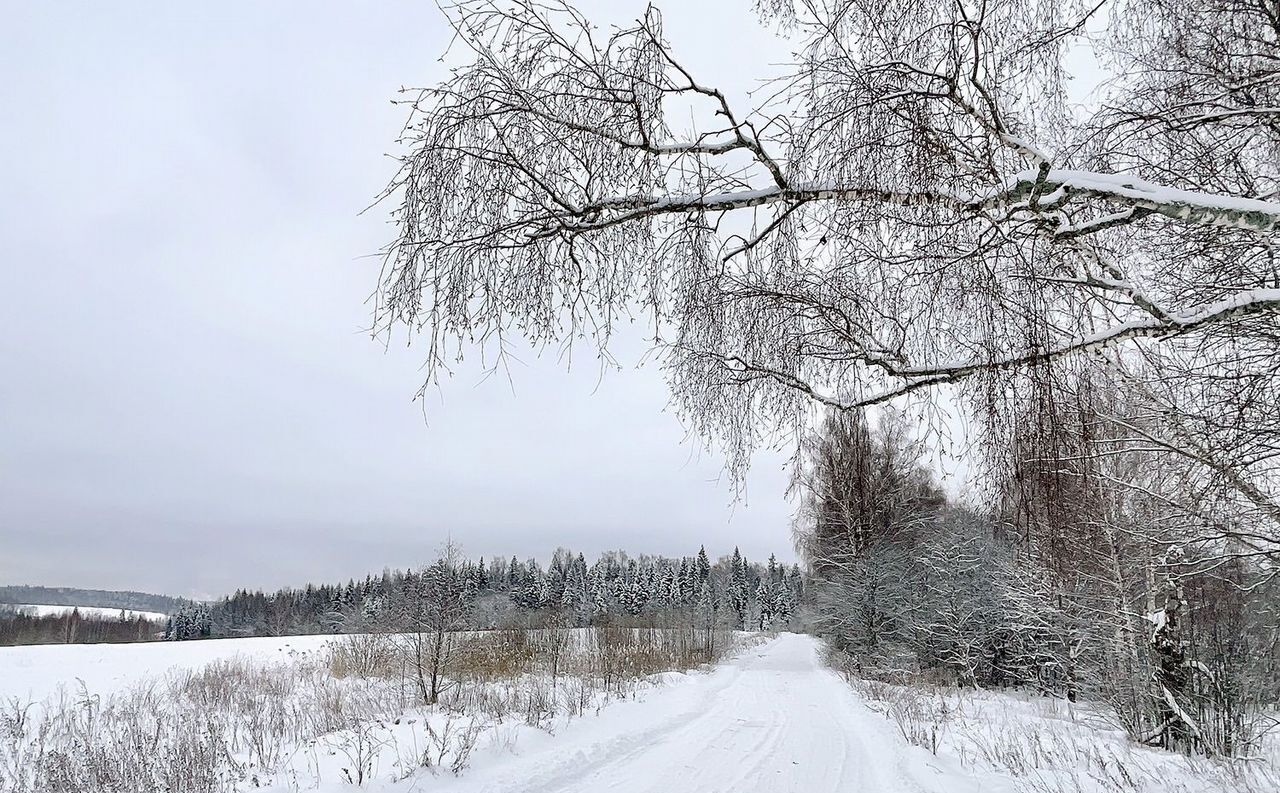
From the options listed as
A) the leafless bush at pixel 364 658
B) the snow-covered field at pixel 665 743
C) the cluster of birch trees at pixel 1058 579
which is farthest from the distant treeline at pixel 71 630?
the cluster of birch trees at pixel 1058 579

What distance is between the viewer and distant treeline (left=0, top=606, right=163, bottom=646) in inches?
2003

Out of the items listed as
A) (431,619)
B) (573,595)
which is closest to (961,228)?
(431,619)

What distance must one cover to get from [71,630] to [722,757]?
69996 millimetres

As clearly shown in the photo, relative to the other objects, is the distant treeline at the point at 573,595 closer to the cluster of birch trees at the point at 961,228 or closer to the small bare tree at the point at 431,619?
the small bare tree at the point at 431,619

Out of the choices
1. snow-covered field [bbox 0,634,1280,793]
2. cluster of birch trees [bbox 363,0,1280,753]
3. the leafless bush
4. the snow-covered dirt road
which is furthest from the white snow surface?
cluster of birch trees [bbox 363,0,1280,753]

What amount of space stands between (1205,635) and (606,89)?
1287 cm

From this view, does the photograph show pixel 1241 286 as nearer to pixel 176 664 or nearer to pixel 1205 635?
pixel 1205 635

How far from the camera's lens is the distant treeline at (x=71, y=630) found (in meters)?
50.9

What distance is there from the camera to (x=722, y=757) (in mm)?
8359

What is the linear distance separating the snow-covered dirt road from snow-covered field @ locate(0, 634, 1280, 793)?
1.2 inches

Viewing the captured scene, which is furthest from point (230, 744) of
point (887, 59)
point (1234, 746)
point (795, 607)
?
point (795, 607)

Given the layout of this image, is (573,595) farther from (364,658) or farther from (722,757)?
(722,757)

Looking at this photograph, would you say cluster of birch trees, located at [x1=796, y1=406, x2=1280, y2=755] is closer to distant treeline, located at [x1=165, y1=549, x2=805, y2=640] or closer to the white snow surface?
the white snow surface

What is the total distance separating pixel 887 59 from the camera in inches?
87.7
